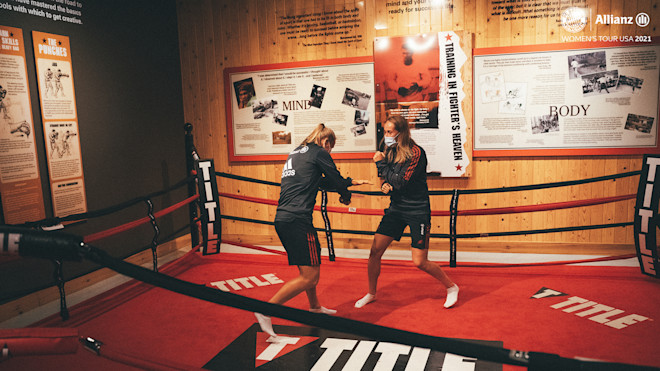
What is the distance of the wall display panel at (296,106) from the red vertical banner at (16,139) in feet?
8.07

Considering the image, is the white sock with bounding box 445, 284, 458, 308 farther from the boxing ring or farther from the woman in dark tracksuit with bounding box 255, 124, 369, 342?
the woman in dark tracksuit with bounding box 255, 124, 369, 342

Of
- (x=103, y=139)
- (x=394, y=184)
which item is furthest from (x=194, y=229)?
(x=394, y=184)

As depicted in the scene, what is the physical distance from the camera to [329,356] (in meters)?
2.97

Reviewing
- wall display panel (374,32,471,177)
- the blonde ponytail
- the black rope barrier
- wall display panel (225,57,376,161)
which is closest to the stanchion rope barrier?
the black rope barrier

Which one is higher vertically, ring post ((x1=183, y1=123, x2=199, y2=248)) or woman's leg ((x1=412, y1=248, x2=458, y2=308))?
ring post ((x1=183, y1=123, x2=199, y2=248))

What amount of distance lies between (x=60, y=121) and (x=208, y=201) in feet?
5.06

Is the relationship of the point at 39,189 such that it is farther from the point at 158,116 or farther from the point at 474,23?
the point at 474,23

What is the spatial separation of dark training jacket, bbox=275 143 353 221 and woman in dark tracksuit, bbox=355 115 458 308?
54 centimetres

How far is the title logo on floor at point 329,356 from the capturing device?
112 inches

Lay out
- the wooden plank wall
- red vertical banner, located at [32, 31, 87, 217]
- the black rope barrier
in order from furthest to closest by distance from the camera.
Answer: the wooden plank wall < red vertical banner, located at [32, 31, 87, 217] < the black rope barrier

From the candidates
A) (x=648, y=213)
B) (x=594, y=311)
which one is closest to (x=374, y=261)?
(x=594, y=311)

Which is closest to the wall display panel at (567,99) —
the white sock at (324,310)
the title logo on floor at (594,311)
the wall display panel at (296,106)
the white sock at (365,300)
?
the wall display panel at (296,106)

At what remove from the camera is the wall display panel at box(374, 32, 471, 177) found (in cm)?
527

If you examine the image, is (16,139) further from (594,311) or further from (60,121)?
(594,311)
